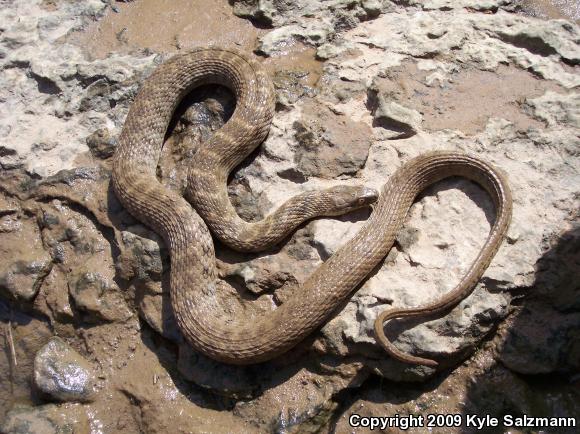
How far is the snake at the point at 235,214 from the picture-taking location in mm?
5223

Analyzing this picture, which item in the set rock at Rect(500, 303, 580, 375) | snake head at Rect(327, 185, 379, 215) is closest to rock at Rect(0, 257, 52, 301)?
snake head at Rect(327, 185, 379, 215)

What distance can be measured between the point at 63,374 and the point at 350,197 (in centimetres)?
355

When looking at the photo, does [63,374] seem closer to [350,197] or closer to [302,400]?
[302,400]

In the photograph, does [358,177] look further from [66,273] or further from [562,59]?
[66,273]

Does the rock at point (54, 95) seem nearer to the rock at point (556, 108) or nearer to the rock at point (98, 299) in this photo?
the rock at point (98, 299)

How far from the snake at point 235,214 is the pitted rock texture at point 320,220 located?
7.2 inches

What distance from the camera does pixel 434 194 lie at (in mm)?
5891

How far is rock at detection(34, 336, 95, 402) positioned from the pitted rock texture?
0.37ft

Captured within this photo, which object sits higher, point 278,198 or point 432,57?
point 432,57

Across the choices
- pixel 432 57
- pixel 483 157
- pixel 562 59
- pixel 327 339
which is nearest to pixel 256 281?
pixel 327 339

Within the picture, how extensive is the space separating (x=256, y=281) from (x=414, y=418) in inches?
79.2

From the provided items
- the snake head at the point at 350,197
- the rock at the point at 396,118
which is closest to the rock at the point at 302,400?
the snake head at the point at 350,197

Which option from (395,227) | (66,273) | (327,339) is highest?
(395,227)

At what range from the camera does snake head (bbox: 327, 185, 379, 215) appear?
5805 millimetres
